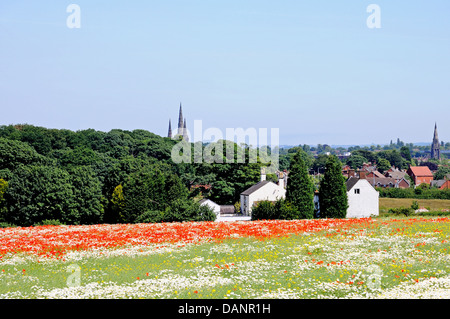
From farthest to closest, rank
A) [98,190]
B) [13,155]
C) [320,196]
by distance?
[13,155] → [98,190] → [320,196]

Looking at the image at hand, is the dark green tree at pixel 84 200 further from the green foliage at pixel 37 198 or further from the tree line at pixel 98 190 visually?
the green foliage at pixel 37 198

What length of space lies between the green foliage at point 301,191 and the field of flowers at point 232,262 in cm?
2263

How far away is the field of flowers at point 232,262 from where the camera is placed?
59.6 ft

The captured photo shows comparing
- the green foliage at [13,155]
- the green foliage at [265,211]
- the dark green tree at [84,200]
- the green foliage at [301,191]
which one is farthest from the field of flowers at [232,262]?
the green foliage at [13,155]

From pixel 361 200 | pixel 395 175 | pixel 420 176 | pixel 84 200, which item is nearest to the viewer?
pixel 84 200

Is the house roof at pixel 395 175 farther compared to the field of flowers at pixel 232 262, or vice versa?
the house roof at pixel 395 175

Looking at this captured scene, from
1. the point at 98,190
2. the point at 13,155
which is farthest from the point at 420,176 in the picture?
the point at 13,155

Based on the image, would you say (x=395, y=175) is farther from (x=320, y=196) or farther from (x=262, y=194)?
(x=320, y=196)

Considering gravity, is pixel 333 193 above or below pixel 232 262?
above

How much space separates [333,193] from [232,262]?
3707 cm

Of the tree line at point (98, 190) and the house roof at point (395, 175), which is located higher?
the tree line at point (98, 190)

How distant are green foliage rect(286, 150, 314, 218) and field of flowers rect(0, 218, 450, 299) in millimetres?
22631

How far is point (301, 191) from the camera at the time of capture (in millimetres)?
58906
